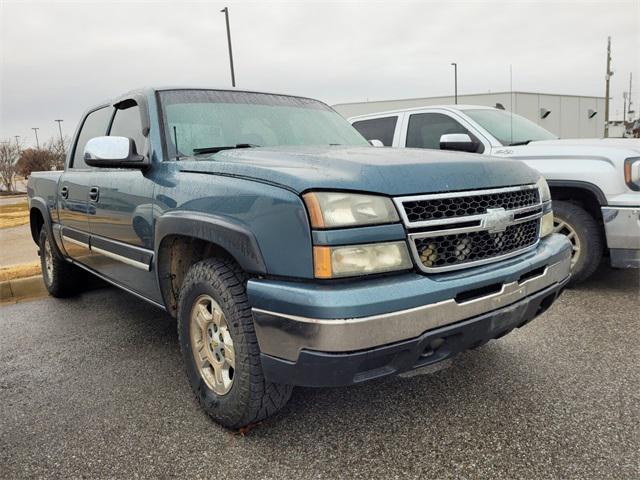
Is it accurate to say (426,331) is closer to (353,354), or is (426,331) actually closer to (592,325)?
(353,354)

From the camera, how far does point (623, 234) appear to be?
162 inches

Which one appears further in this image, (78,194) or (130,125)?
(78,194)

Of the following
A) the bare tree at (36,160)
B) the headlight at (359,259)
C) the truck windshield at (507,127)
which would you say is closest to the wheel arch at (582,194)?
the truck windshield at (507,127)

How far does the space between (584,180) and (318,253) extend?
3413 millimetres

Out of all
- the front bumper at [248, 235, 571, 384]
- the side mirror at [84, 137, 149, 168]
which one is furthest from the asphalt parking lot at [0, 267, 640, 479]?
the side mirror at [84, 137, 149, 168]

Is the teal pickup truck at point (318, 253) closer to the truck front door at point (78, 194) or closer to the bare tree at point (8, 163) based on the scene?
the truck front door at point (78, 194)

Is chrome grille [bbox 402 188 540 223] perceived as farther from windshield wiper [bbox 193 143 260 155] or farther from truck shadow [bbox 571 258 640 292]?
truck shadow [bbox 571 258 640 292]

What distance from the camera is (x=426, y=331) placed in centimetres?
189

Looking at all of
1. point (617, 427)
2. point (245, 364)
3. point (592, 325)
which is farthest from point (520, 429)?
point (592, 325)

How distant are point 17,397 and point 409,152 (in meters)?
2.52

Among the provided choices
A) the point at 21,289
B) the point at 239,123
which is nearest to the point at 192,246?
the point at 239,123

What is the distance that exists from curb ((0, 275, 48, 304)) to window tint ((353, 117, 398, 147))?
3.97 meters

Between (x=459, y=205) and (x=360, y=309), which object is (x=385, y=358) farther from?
(x=459, y=205)

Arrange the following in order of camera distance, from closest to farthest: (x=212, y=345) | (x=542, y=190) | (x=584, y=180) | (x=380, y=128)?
(x=212, y=345)
(x=542, y=190)
(x=584, y=180)
(x=380, y=128)
